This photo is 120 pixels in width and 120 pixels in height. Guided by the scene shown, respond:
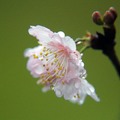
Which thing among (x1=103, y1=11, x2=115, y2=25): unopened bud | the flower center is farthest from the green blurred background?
(x1=103, y1=11, x2=115, y2=25): unopened bud

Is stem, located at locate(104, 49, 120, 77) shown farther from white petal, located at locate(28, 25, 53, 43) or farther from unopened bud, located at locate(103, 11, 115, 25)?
white petal, located at locate(28, 25, 53, 43)

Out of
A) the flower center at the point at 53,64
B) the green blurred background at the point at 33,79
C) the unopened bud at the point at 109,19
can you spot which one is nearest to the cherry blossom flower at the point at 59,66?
the flower center at the point at 53,64

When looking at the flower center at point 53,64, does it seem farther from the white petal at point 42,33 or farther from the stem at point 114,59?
the stem at point 114,59

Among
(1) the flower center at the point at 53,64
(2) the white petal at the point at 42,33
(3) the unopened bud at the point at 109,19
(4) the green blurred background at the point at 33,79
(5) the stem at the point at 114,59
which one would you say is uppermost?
(4) the green blurred background at the point at 33,79

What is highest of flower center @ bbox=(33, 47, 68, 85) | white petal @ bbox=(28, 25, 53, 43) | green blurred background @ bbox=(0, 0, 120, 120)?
green blurred background @ bbox=(0, 0, 120, 120)

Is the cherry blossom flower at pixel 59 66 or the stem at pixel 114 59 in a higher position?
the cherry blossom flower at pixel 59 66
